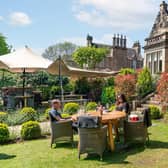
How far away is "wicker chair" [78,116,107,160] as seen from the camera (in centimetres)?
620

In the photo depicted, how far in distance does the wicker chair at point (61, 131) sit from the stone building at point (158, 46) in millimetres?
16627

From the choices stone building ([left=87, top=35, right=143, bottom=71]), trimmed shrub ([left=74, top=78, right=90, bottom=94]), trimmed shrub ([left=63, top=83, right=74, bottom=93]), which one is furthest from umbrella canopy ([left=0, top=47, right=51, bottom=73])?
stone building ([left=87, top=35, right=143, bottom=71])

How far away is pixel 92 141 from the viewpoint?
20.4 feet

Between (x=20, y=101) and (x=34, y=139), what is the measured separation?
670 cm

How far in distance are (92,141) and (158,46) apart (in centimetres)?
1873

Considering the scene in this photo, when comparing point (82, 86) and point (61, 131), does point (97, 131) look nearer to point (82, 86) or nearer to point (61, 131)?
point (61, 131)

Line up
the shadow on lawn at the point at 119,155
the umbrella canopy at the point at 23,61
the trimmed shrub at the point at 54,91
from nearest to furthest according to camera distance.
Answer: the shadow on lawn at the point at 119,155
the umbrella canopy at the point at 23,61
the trimmed shrub at the point at 54,91

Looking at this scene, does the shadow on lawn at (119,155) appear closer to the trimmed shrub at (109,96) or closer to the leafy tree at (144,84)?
the trimmed shrub at (109,96)

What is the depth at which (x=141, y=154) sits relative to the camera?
662 centimetres

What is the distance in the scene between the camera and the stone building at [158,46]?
2270cm

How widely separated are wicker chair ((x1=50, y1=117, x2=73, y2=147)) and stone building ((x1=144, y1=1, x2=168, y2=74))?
16627 mm

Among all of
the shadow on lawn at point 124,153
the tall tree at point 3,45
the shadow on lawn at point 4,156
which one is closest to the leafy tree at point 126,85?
the shadow on lawn at point 124,153

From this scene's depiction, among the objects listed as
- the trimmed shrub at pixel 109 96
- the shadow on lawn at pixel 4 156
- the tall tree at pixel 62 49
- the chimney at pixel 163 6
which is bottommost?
the shadow on lawn at pixel 4 156

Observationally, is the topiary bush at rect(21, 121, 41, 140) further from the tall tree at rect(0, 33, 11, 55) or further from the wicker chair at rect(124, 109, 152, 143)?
the tall tree at rect(0, 33, 11, 55)
